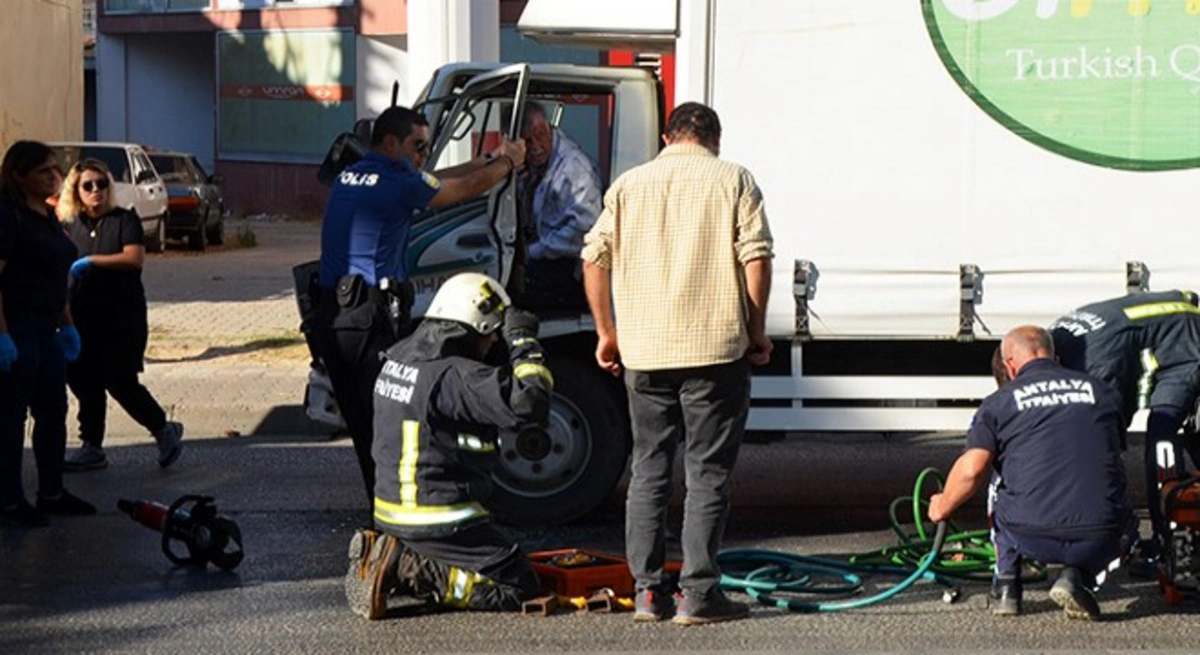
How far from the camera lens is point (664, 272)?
23.9ft

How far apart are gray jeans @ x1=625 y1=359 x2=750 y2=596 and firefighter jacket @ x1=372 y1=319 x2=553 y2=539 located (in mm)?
403

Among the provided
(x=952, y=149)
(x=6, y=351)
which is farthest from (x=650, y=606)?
(x=6, y=351)

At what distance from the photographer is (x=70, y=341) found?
9891mm

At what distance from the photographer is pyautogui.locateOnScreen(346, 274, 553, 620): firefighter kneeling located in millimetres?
7375

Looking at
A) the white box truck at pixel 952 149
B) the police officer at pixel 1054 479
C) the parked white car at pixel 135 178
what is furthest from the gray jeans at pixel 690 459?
the parked white car at pixel 135 178

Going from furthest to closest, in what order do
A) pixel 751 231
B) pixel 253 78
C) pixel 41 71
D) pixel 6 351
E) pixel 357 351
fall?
pixel 253 78 < pixel 41 71 < pixel 6 351 < pixel 357 351 < pixel 751 231

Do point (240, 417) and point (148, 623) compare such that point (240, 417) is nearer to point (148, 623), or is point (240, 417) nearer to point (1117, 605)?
point (148, 623)

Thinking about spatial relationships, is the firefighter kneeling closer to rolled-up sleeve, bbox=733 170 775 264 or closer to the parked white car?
rolled-up sleeve, bbox=733 170 775 264

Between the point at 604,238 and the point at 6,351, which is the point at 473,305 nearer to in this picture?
the point at 604,238

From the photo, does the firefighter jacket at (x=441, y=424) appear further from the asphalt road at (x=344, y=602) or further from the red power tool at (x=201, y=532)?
the red power tool at (x=201, y=532)

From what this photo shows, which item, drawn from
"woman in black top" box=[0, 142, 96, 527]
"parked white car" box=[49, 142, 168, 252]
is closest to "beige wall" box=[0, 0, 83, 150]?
"parked white car" box=[49, 142, 168, 252]

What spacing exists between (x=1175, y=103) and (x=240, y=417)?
631cm

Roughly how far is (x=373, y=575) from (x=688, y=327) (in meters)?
1.45

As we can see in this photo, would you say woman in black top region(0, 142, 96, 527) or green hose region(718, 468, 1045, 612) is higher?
woman in black top region(0, 142, 96, 527)
